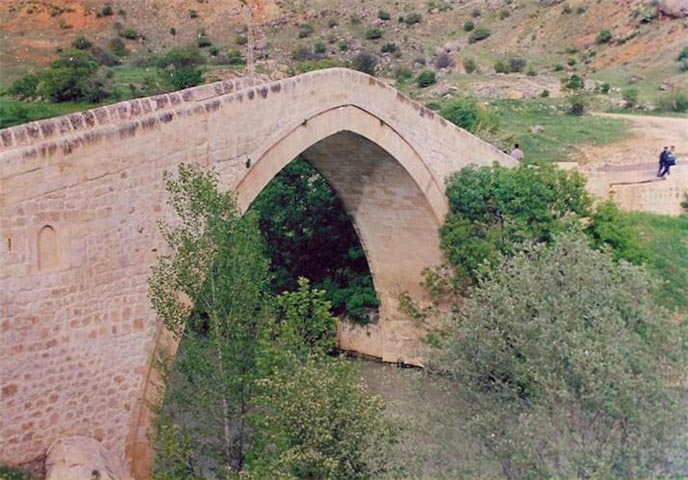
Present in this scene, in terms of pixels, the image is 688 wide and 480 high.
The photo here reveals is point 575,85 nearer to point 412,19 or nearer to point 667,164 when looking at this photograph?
point 667,164

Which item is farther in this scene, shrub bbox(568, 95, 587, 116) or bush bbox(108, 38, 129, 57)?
bush bbox(108, 38, 129, 57)

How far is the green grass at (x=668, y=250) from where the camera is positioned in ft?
50.0

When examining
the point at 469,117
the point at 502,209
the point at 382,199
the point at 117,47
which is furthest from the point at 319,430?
the point at 117,47

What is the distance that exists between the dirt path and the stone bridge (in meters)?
10.6

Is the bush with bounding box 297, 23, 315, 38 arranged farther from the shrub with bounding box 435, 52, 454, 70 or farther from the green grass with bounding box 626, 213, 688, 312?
the green grass with bounding box 626, 213, 688, 312

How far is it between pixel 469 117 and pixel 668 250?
5.62m

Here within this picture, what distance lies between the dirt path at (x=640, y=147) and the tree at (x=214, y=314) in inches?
519

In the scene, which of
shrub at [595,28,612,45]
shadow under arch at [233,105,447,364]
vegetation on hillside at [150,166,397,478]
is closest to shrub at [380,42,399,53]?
shrub at [595,28,612,45]

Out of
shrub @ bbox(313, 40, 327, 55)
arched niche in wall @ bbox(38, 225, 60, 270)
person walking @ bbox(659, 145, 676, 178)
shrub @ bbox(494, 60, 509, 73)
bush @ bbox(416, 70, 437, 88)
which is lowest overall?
arched niche in wall @ bbox(38, 225, 60, 270)

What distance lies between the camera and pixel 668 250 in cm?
1616

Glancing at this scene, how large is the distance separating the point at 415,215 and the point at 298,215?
9.40 feet

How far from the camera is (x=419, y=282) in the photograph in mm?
15102

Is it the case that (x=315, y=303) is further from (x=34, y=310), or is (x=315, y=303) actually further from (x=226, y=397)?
(x=34, y=310)

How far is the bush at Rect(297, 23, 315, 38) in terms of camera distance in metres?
38.2
